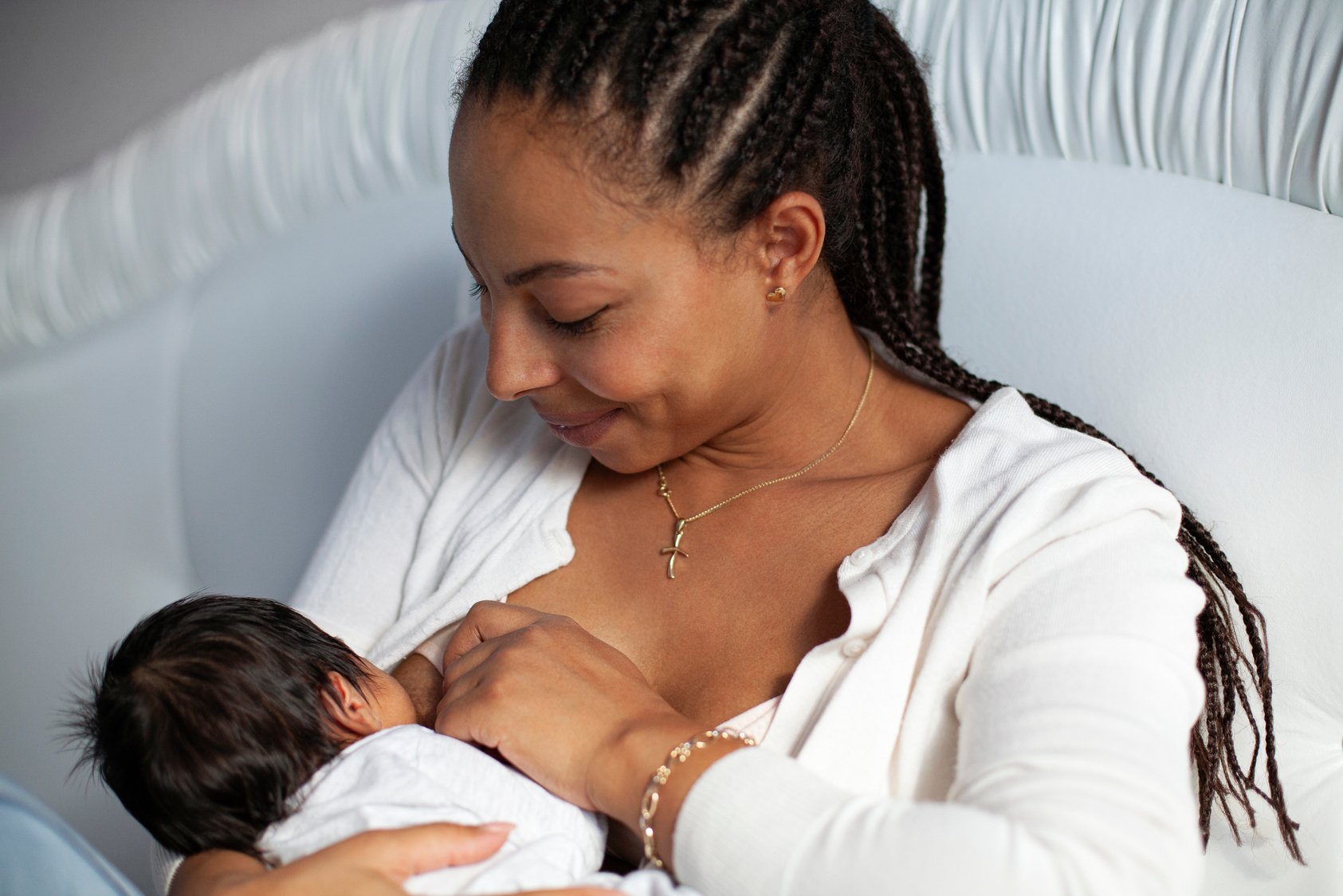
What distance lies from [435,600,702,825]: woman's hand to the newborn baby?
0.03 m

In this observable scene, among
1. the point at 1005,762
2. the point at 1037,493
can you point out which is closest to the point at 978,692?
the point at 1005,762

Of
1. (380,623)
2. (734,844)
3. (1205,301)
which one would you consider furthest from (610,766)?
(1205,301)

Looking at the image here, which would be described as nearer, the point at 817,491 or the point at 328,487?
the point at 817,491

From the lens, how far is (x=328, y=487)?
202 cm

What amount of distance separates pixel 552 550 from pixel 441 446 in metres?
0.27

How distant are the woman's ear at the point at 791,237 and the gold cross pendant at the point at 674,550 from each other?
12.1 inches

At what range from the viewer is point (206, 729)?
3.45 feet

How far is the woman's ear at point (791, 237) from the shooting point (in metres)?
1.18

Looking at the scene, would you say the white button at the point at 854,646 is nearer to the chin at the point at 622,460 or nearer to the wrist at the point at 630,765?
the wrist at the point at 630,765

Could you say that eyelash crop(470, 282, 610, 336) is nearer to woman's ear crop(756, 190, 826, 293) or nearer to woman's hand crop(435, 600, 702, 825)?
woman's ear crop(756, 190, 826, 293)

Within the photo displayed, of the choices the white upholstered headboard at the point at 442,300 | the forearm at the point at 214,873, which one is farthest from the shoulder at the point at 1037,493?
the forearm at the point at 214,873

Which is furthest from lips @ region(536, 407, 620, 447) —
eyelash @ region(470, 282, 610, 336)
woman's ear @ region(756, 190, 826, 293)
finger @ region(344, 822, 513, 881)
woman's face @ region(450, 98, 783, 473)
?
finger @ region(344, 822, 513, 881)

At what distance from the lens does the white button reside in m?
1.12

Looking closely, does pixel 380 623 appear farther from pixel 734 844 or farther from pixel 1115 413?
pixel 1115 413
